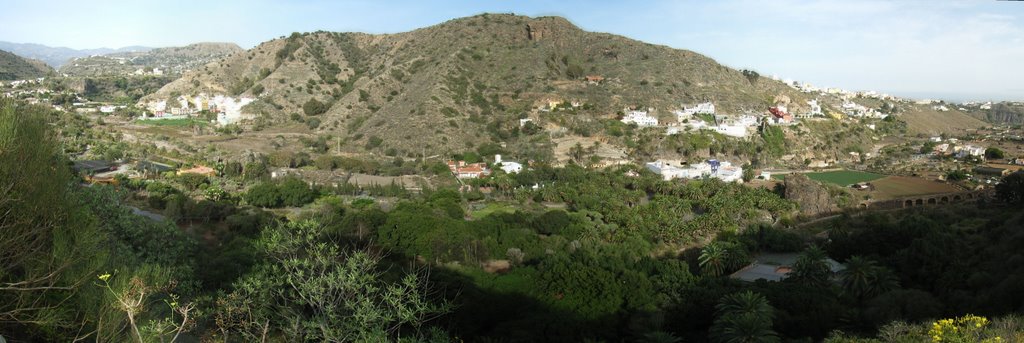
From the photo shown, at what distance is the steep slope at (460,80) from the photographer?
52.3 meters

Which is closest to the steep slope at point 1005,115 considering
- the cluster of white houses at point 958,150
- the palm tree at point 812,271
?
the cluster of white houses at point 958,150

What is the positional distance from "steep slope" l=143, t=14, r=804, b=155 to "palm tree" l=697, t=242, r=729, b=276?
2939cm

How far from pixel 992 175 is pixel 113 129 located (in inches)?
2862

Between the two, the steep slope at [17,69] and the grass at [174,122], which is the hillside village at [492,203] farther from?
the steep slope at [17,69]

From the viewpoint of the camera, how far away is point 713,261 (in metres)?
20.7

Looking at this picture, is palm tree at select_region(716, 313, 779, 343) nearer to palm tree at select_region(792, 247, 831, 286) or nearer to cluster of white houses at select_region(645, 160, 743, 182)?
palm tree at select_region(792, 247, 831, 286)

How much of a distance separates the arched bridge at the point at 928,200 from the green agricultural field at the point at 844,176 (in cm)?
591

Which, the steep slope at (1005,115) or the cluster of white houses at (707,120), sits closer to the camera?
the cluster of white houses at (707,120)

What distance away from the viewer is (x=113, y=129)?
52938mm

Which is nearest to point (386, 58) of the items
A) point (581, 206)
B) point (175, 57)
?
point (581, 206)

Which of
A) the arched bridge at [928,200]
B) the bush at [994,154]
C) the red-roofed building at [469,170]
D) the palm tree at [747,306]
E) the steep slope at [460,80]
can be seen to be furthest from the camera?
the steep slope at [460,80]

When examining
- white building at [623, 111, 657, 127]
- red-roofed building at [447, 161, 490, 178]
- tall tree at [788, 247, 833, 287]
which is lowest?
red-roofed building at [447, 161, 490, 178]

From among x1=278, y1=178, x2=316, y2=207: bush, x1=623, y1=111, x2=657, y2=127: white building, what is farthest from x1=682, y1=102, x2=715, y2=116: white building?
x1=278, y1=178, x2=316, y2=207: bush

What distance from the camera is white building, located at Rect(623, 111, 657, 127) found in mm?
52469
